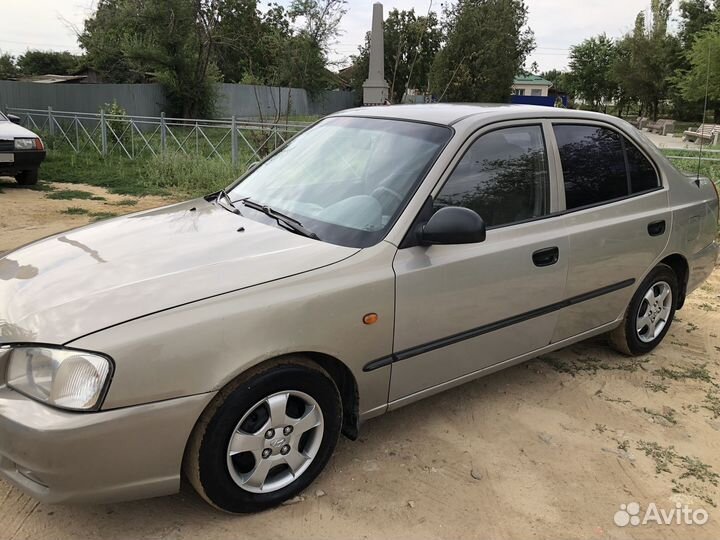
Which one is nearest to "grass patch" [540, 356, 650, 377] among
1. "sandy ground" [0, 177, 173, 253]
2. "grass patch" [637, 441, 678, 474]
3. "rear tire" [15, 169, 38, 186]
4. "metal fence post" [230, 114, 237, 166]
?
"grass patch" [637, 441, 678, 474]

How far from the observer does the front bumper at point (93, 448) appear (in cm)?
196

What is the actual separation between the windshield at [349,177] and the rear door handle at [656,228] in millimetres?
1638

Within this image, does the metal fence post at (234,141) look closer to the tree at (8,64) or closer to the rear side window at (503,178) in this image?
the rear side window at (503,178)

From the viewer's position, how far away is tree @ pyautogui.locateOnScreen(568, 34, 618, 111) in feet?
197

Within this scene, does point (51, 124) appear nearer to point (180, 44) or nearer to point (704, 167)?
point (180, 44)

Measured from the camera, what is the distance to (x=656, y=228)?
3.78 meters

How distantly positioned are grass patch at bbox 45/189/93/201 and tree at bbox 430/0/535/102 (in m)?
29.1

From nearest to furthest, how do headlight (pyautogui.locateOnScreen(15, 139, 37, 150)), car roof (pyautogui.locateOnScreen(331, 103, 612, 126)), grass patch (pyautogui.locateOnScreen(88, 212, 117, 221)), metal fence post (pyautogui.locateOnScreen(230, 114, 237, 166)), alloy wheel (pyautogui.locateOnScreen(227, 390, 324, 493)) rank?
alloy wheel (pyautogui.locateOnScreen(227, 390, 324, 493)) < car roof (pyautogui.locateOnScreen(331, 103, 612, 126)) < grass patch (pyautogui.locateOnScreen(88, 212, 117, 221)) < headlight (pyautogui.locateOnScreen(15, 139, 37, 150)) < metal fence post (pyautogui.locateOnScreen(230, 114, 237, 166))

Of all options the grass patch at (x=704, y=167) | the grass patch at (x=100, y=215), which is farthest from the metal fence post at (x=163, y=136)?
the grass patch at (x=704, y=167)

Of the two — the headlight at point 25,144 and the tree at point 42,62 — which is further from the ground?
the tree at point 42,62

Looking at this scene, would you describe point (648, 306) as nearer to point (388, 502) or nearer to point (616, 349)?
point (616, 349)

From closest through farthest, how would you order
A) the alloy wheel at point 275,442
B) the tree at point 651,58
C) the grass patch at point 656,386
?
the alloy wheel at point 275,442 < the grass patch at point 656,386 < the tree at point 651,58

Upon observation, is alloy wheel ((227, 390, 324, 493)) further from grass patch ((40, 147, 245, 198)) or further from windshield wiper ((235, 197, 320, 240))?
grass patch ((40, 147, 245, 198))

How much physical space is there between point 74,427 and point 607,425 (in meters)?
2.67
